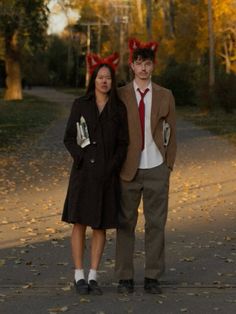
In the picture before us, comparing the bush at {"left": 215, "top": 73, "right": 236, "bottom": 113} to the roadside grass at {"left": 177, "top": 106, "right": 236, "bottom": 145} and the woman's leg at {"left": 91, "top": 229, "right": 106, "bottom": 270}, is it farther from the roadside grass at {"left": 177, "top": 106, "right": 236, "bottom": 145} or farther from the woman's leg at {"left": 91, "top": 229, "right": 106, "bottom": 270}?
the woman's leg at {"left": 91, "top": 229, "right": 106, "bottom": 270}

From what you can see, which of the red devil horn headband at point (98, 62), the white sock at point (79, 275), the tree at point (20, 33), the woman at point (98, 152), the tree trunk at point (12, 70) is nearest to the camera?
the woman at point (98, 152)

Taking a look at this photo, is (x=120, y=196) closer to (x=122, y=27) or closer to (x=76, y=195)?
(x=76, y=195)

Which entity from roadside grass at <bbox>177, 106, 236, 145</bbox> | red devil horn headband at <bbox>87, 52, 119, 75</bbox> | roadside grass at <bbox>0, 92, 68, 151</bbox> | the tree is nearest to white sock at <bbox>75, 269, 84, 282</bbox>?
red devil horn headband at <bbox>87, 52, 119, 75</bbox>

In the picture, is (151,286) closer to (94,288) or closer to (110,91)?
(94,288)

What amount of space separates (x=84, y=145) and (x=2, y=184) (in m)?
7.47

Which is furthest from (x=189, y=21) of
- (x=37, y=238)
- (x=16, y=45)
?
(x=37, y=238)

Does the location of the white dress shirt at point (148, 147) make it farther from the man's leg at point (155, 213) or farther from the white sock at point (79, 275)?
the white sock at point (79, 275)

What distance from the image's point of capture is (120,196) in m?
5.89

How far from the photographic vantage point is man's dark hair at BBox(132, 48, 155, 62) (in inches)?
229

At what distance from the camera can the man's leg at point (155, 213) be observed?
586 cm

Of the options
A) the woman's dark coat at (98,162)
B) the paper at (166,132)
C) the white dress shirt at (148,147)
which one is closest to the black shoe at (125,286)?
the woman's dark coat at (98,162)

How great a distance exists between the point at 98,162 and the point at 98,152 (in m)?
0.08

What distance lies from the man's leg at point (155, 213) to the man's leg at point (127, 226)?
8 cm

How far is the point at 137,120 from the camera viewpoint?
19.0ft
